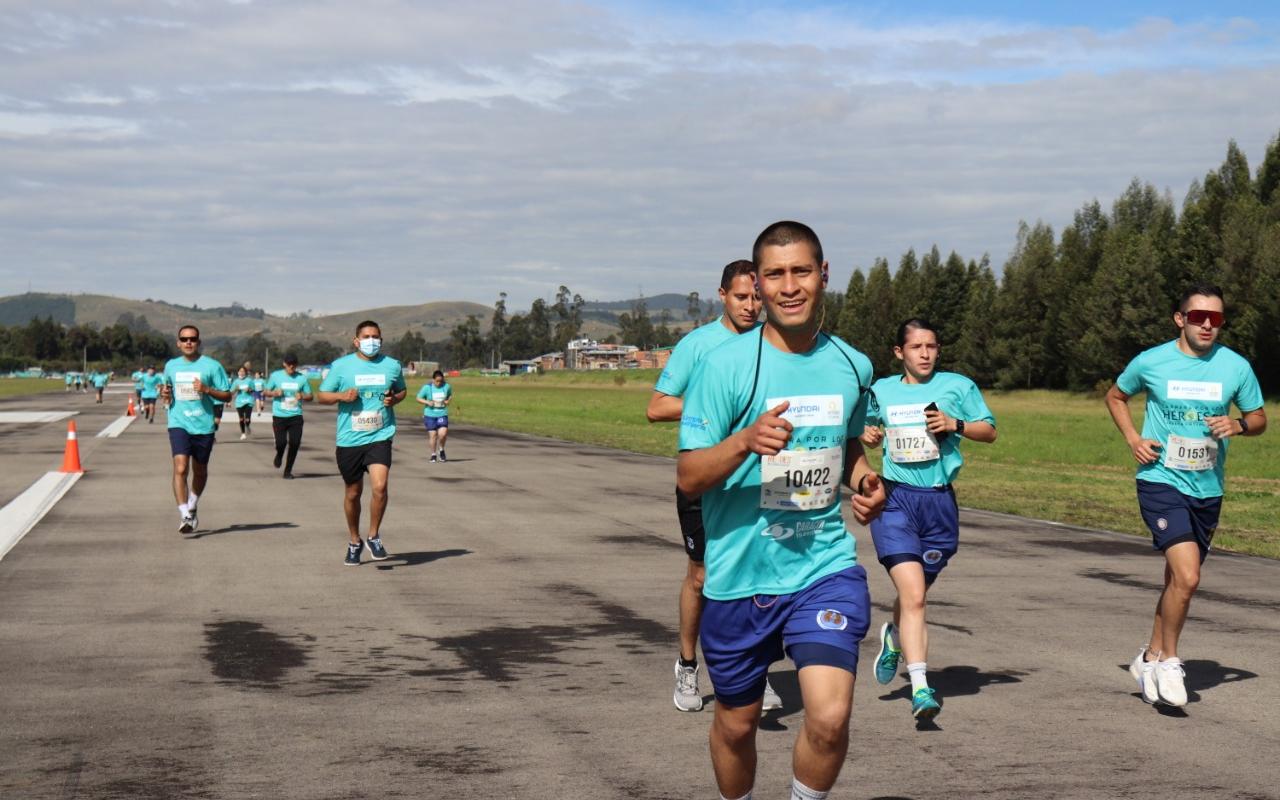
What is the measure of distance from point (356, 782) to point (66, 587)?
21.2ft

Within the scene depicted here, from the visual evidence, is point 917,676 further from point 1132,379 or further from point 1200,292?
point 1200,292

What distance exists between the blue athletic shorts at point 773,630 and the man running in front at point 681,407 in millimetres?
2197

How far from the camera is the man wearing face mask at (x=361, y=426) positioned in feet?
41.2

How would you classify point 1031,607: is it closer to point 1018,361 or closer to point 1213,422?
point 1213,422

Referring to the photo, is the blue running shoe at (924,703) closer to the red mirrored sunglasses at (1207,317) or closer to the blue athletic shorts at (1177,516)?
the blue athletic shorts at (1177,516)

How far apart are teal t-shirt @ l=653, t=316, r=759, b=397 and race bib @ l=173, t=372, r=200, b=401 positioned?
8400 mm

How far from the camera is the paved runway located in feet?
19.1

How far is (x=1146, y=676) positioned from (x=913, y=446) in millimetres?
1612

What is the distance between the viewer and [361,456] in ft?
41.4

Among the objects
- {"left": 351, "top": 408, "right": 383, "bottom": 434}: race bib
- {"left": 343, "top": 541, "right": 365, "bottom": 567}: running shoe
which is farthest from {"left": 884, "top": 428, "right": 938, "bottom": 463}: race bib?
{"left": 343, "top": 541, "right": 365, "bottom": 567}: running shoe

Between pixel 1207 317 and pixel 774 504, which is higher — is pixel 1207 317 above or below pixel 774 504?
above

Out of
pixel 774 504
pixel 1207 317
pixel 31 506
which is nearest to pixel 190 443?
pixel 31 506

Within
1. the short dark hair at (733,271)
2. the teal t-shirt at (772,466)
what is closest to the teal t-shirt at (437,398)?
the short dark hair at (733,271)

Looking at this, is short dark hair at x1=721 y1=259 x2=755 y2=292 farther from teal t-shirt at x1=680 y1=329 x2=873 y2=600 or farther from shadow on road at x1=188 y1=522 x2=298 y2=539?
shadow on road at x1=188 y1=522 x2=298 y2=539
